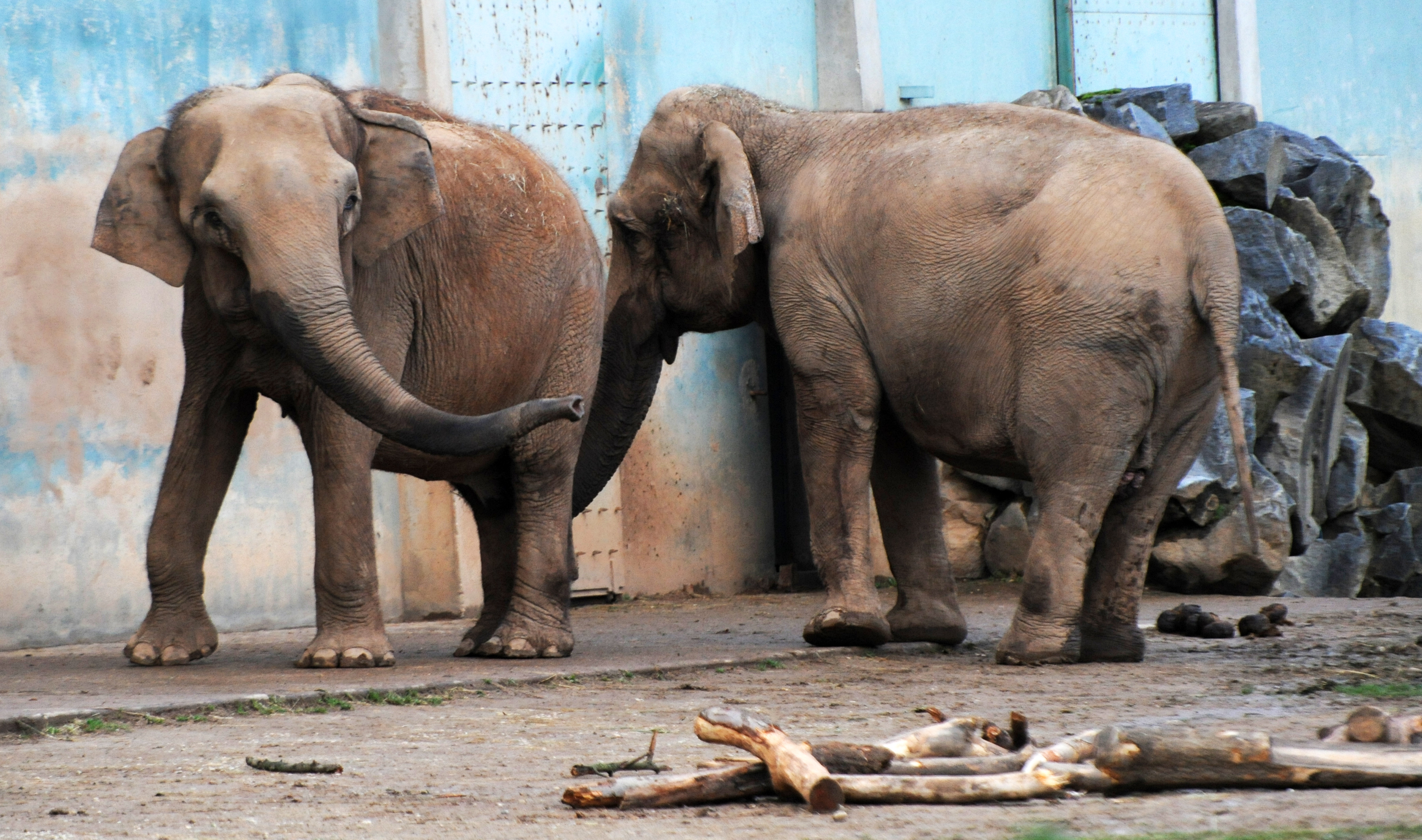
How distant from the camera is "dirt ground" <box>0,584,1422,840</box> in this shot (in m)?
3.45

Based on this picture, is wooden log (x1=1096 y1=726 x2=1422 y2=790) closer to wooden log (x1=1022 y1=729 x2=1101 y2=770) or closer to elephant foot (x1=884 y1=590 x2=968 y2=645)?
wooden log (x1=1022 y1=729 x2=1101 y2=770)

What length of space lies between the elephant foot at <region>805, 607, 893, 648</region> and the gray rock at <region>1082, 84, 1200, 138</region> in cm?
580

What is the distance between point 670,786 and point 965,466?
4023 mm

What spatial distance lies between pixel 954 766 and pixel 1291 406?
8.55m

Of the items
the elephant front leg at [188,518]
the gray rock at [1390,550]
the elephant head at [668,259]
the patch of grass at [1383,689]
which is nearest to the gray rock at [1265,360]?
the gray rock at [1390,550]

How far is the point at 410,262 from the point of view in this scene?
22.8 ft

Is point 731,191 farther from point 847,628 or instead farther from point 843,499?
point 847,628

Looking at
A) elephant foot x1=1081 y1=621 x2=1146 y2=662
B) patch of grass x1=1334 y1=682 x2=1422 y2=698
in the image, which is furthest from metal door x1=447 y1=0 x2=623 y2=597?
patch of grass x1=1334 y1=682 x2=1422 y2=698

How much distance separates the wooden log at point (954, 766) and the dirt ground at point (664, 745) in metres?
0.09

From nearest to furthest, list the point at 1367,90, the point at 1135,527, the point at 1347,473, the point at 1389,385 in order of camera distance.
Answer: the point at 1135,527 → the point at 1347,473 → the point at 1389,385 → the point at 1367,90

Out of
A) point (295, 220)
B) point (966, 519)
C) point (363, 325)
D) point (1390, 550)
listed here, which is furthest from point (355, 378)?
point (1390, 550)

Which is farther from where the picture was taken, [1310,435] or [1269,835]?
[1310,435]

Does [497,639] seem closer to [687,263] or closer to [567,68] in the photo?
[687,263]

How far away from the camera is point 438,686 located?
5.99 m
